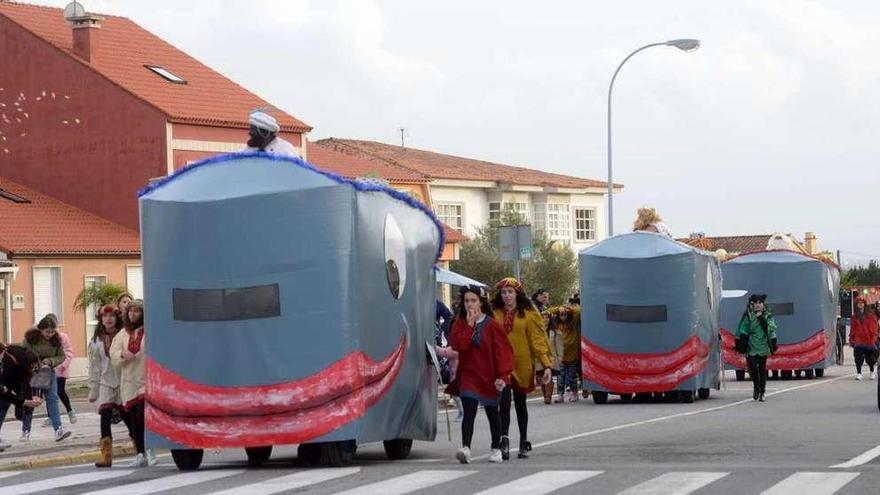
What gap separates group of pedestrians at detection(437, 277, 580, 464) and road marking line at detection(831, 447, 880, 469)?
125 inches

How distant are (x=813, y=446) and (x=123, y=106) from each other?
3927cm

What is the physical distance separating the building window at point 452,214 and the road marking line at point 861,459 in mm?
62232

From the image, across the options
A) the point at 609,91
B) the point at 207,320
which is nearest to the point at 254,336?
the point at 207,320

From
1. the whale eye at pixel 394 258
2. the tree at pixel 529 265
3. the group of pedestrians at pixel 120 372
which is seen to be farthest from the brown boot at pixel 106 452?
the tree at pixel 529 265

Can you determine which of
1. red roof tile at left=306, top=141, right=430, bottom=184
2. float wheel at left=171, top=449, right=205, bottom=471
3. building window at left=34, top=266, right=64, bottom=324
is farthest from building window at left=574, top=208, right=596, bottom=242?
float wheel at left=171, top=449, right=205, bottom=471

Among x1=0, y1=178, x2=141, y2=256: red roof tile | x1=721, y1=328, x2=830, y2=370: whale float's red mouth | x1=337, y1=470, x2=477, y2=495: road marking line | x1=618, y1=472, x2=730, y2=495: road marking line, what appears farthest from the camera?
x1=0, y1=178, x2=141, y2=256: red roof tile

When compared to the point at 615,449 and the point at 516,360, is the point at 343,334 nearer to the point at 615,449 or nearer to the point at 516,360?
the point at 516,360

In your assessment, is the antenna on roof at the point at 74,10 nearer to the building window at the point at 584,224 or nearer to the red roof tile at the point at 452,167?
the red roof tile at the point at 452,167

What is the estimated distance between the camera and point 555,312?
107ft

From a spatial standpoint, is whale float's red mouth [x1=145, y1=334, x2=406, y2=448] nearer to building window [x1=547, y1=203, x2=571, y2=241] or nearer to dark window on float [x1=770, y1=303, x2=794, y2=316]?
dark window on float [x1=770, y1=303, x2=794, y2=316]

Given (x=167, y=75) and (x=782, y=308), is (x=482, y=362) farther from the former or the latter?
(x=167, y=75)

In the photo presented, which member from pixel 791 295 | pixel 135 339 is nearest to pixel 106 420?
pixel 135 339

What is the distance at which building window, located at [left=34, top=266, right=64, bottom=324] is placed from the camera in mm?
49781

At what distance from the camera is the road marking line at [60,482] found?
15895mm
